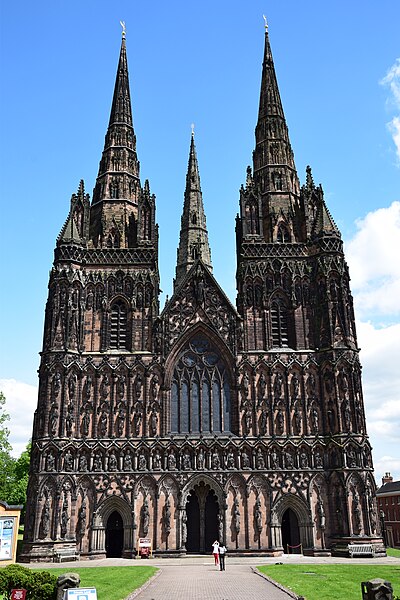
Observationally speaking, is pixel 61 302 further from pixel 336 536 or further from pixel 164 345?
pixel 336 536

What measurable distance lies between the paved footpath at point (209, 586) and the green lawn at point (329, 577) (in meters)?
0.84

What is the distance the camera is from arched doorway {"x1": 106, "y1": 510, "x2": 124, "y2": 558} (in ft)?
129

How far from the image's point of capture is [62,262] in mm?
44031

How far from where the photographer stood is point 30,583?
56.8 ft

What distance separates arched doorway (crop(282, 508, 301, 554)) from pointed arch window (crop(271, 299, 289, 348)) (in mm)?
11713

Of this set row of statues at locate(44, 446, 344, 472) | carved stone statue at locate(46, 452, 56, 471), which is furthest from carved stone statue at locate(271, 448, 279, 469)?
carved stone statue at locate(46, 452, 56, 471)

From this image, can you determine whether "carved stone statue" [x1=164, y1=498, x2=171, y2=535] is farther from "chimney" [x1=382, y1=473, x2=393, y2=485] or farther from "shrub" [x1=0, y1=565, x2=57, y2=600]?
"chimney" [x1=382, y1=473, x2=393, y2=485]

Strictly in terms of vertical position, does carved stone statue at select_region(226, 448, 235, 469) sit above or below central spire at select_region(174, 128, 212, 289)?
below

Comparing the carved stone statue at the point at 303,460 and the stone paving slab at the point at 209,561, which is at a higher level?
the carved stone statue at the point at 303,460

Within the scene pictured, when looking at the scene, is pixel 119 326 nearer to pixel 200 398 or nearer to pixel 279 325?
pixel 200 398

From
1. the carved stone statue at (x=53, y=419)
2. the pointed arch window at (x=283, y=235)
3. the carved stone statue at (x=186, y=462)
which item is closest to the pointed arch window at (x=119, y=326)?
the carved stone statue at (x=53, y=419)

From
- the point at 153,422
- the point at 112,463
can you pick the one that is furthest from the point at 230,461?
Answer: the point at 112,463

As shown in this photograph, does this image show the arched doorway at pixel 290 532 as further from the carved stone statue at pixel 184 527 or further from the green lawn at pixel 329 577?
the green lawn at pixel 329 577

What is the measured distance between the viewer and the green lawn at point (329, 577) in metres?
19.8
